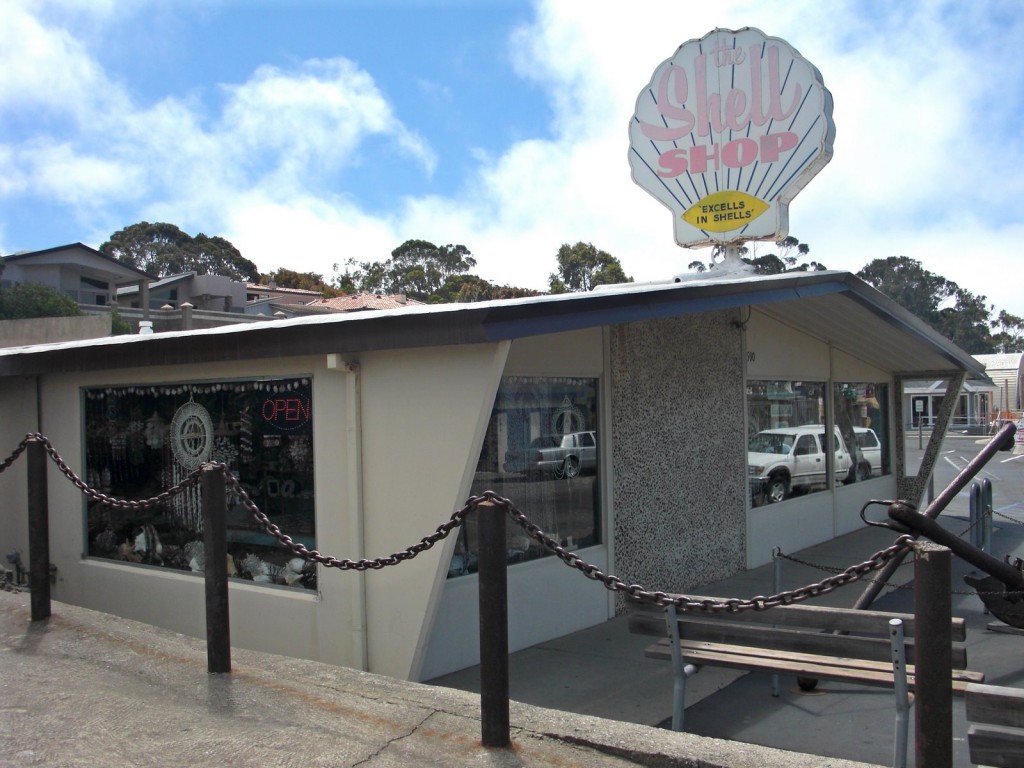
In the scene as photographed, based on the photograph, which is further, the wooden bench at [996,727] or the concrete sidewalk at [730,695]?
the concrete sidewalk at [730,695]

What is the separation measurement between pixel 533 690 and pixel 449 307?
8.81ft

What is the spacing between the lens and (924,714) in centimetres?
307

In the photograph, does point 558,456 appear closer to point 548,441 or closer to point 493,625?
point 548,441

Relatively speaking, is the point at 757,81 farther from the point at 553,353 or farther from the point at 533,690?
the point at 533,690

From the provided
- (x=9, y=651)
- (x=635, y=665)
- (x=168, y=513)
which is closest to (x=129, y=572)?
(x=168, y=513)

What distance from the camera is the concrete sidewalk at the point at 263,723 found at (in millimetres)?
3811

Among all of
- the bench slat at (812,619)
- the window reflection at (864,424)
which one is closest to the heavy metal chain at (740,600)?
the bench slat at (812,619)

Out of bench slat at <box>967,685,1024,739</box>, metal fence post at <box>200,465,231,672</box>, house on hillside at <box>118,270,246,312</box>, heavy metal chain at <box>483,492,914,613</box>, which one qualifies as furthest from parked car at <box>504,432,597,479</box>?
house on hillside at <box>118,270,246,312</box>

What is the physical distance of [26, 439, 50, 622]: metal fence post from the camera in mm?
5902

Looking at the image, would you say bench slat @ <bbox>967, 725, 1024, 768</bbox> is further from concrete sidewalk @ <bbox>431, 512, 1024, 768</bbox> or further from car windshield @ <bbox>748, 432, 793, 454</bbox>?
car windshield @ <bbox>748, 432, 793, 454</bbox>

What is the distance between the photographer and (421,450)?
228 inches

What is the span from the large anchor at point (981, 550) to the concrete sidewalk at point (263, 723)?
6.14 ft

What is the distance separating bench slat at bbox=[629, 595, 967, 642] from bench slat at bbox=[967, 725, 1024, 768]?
2.77 feet

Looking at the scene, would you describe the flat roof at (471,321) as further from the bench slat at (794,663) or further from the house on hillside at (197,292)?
the house on hillside at (197,292)
